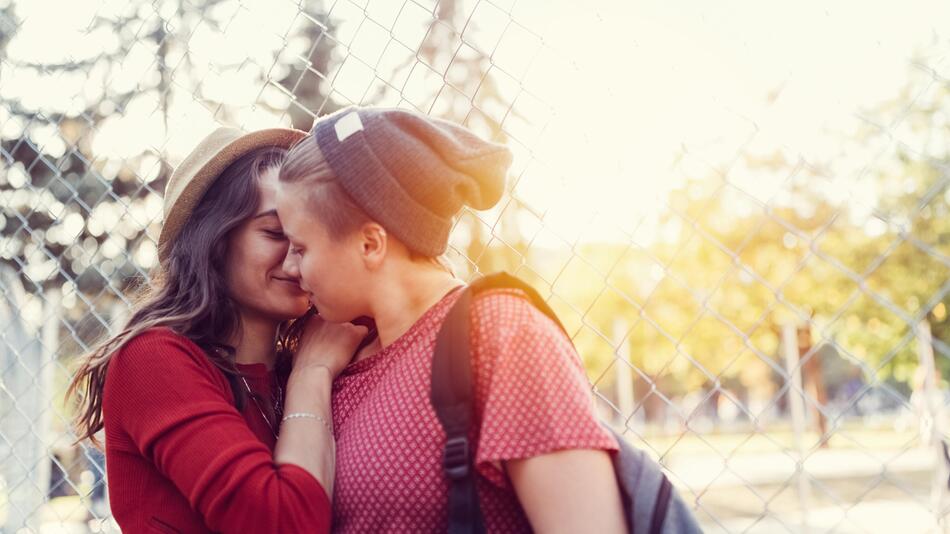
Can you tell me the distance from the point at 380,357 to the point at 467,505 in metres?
0.51

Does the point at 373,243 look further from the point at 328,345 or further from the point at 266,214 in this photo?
the point at 266,214

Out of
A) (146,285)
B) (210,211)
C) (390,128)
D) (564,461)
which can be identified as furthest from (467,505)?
(146,285)

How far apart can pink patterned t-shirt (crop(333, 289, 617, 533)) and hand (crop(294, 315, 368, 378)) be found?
0.18 meters

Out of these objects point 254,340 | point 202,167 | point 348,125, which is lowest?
point 254,340

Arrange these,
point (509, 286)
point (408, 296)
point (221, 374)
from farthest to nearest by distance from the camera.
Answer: point (221, 374) < point (408, 296) < point (509, 286)

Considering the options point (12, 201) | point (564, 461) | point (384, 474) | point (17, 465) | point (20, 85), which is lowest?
point (17, 465)

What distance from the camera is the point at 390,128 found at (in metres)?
1.72

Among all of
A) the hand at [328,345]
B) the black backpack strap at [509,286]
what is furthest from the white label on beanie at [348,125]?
the hand at [328,345]

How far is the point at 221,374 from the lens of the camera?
6.45 feet

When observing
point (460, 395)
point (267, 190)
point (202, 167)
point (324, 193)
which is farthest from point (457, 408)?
point (202, 167)

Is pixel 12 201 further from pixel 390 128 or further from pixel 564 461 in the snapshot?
pixel 564 461

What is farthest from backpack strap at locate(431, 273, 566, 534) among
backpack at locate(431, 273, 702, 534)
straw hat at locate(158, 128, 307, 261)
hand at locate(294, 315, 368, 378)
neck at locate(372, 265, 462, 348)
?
straw hat at locate(158, 128, 307, 261)

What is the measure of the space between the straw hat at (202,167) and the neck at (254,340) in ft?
0.96

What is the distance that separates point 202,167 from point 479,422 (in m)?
1.05
